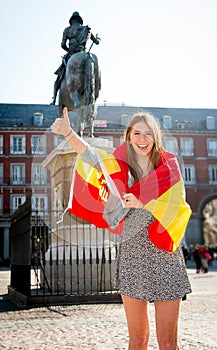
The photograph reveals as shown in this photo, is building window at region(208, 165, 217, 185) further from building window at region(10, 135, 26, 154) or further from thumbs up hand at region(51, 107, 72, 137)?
thumbs up hand at region(51, 107, 72, 137)

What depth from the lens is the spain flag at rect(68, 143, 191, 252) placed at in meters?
2.28

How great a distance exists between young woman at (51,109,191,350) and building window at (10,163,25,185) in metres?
38.7

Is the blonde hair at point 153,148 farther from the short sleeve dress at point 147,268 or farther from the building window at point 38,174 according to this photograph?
the building window at point 38,174

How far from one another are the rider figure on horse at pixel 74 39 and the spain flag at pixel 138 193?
7489mm

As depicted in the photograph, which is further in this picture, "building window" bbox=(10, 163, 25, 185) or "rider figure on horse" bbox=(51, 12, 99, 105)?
"building window" bbox=(10, 163, 25, 185)

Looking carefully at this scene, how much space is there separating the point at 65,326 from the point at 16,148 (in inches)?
1429

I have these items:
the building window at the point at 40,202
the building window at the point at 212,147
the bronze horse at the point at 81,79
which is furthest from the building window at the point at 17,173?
the building window at the point at 40,202

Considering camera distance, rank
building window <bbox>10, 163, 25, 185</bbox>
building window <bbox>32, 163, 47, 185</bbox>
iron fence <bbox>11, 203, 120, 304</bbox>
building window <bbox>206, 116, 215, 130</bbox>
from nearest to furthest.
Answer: building window <bbox>32, 163, 47, 185</bbox> → iron fence <bbox>11, 203, 120, 304</bbox> → building window <bbox>10, 163, 25, 185</bbox> → building window <bbox>206, 116, 215, 130</bbox>

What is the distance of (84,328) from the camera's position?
5020mm

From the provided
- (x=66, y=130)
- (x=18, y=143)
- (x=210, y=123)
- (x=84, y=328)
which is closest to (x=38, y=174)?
(x=66, y=130)

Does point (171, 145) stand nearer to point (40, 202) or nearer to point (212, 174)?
point (40, 202)

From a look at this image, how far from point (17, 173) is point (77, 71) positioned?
3325 centimetres

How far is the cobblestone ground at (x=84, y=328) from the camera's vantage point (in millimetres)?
4129

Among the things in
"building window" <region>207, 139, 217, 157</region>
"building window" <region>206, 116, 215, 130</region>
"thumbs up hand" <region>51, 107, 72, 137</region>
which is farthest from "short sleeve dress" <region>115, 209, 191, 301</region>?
"building window" <region>206, 116, 215, 130</region>
